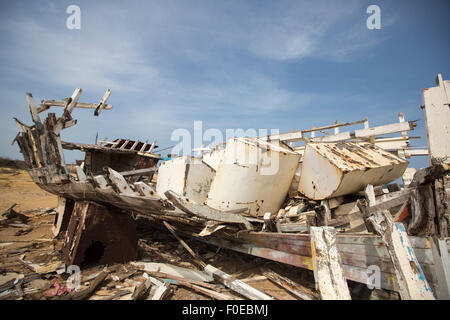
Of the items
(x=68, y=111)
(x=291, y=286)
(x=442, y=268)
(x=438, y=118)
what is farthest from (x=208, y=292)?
(x=438, y=118)

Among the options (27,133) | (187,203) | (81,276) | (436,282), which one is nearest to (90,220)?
(81,276)

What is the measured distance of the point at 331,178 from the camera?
351cm

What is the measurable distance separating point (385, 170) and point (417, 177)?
75.8 inches

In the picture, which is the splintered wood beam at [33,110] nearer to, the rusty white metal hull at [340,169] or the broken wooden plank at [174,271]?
the broken wooden plank at [174,271]

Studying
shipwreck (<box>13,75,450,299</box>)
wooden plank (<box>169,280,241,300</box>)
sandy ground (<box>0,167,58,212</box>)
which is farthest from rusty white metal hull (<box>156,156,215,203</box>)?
sandy ground (<box>0,167,58,212</box>)

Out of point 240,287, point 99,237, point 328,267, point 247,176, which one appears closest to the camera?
point 328,267

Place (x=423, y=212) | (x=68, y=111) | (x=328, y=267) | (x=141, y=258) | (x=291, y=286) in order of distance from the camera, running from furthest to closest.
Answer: (x=68, y=111) → (x=141, y=258) → (x=291, y=286) → (x=423, y=212) → (x=328, y=267)

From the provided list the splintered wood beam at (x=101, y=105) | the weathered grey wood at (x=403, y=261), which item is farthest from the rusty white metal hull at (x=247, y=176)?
the splintered wood beam at (x=101, y=105)

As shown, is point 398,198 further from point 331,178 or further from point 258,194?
point 258,194

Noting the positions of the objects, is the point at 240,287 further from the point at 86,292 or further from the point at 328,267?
the point at 86,292

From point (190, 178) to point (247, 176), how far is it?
3.74 ft

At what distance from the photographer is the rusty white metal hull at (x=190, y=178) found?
4.00 meters

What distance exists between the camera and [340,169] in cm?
331

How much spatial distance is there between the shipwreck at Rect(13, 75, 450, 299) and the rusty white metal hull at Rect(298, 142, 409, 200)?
0.9 inches
